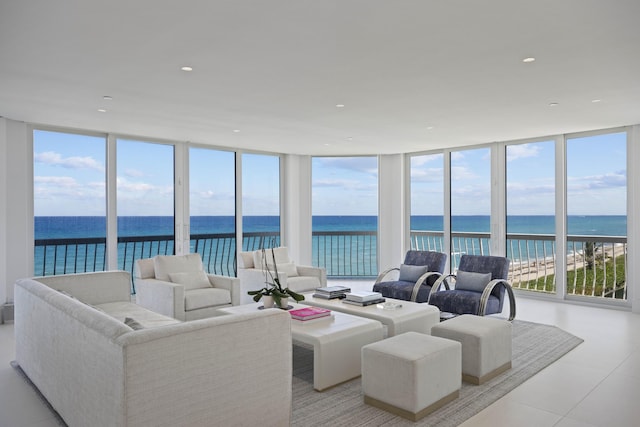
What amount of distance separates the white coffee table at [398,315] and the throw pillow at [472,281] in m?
1.23

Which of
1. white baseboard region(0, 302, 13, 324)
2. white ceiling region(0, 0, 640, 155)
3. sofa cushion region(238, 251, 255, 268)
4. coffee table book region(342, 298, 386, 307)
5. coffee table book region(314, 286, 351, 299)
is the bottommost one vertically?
white baseboard region(0, 302, 13, 324)

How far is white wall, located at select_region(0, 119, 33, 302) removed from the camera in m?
5.50

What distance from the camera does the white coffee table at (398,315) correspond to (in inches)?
161

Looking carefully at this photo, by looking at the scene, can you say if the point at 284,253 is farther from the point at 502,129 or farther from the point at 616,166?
the point at 616,166

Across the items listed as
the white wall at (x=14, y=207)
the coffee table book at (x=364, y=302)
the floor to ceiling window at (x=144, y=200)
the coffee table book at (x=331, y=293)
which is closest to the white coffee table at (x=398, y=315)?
the coffee table book at (x=364, y=302)

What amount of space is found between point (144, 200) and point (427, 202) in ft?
17.0

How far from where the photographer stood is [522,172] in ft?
24.2

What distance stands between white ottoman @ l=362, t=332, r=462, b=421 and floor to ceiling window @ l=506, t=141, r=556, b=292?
4.80 metres

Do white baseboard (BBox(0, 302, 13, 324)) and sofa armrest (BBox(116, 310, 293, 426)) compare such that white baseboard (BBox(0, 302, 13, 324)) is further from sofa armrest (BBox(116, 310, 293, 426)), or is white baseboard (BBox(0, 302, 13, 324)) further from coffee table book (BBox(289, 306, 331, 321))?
sofa armrest (BBox(116, 310, 293, 426))

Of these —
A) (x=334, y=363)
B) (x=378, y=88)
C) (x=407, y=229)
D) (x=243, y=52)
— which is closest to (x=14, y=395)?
(x=334, y=363)

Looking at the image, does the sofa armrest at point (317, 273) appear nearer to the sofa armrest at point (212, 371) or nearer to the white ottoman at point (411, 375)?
the white ottoman at point (411, 375)

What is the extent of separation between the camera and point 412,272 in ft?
20.6

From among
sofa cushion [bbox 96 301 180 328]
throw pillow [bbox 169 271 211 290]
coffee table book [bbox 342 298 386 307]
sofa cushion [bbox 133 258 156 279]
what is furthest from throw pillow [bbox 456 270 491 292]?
sofa cushion [bbox 133 258 156 279]

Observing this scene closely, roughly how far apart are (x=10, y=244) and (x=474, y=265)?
5.97 meters
